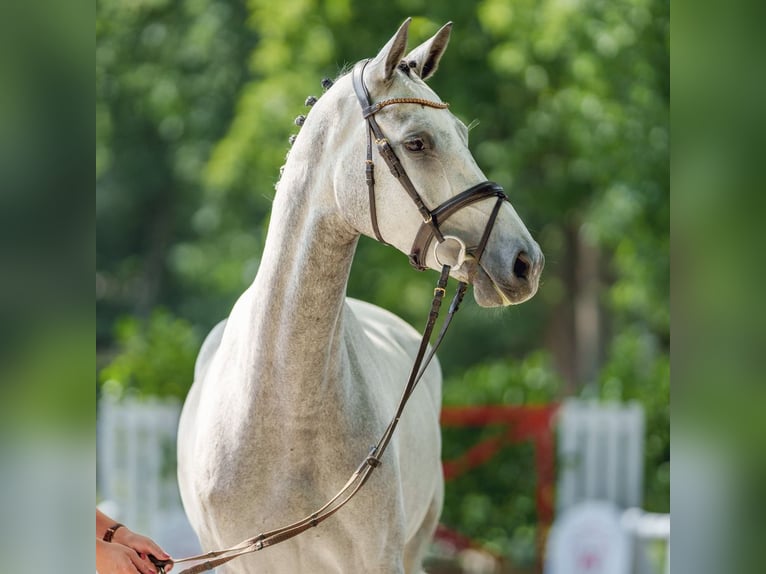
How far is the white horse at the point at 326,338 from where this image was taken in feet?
8.93

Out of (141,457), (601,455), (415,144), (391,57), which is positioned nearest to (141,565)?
(415,144)

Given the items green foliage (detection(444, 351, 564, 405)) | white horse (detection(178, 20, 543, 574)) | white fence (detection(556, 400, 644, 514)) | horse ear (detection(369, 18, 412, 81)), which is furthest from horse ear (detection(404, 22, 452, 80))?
green foliage (detection(444, 351, 564, 405))

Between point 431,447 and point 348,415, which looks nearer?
point 348,415

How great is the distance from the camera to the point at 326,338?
295 cm

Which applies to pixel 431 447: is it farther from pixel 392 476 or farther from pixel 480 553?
pixel 480 553

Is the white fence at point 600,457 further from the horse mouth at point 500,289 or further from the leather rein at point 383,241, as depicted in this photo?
the horse mouth at point 500,289

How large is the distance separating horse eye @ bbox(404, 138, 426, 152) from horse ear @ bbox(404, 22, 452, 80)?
0.31 metres

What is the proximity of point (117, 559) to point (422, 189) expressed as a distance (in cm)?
119

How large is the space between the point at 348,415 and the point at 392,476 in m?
0.22

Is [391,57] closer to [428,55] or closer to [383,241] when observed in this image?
[428,55]

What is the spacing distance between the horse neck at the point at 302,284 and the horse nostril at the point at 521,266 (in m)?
0.50

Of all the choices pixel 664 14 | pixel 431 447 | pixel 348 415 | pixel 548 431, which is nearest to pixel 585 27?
pixel 664 14
